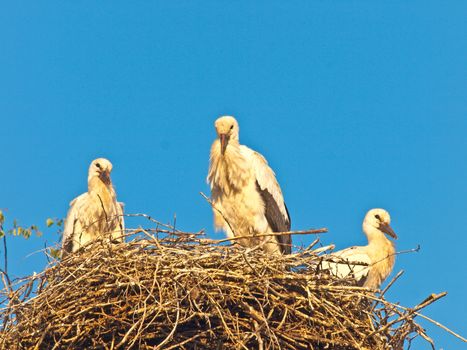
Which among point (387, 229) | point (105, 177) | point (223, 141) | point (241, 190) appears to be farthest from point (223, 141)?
point (387, 229)

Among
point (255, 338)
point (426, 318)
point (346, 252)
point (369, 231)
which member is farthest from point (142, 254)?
point (369, 231)

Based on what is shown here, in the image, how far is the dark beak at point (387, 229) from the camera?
9438 mm

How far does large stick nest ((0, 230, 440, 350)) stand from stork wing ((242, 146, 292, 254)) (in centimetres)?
163

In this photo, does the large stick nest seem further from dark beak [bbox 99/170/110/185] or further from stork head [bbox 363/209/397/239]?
stork head [bbox 363/209/397/239]

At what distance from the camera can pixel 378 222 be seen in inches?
377

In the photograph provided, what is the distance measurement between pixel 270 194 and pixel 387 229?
1.92 meters

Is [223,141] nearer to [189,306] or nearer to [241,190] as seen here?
[241,190]

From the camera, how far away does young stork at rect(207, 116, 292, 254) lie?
785cm

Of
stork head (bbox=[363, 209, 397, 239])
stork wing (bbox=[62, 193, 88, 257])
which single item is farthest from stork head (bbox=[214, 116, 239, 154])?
stork head (bbox=[363, 209, 397, 239])

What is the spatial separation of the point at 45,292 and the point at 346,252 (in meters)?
3.61

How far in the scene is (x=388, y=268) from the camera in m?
9.14

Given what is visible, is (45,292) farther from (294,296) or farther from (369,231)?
(369,231)

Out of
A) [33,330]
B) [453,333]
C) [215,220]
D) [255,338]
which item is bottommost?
[453,333]

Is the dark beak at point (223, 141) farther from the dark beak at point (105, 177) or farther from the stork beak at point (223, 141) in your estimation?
the dark beak at point (105, 177)
